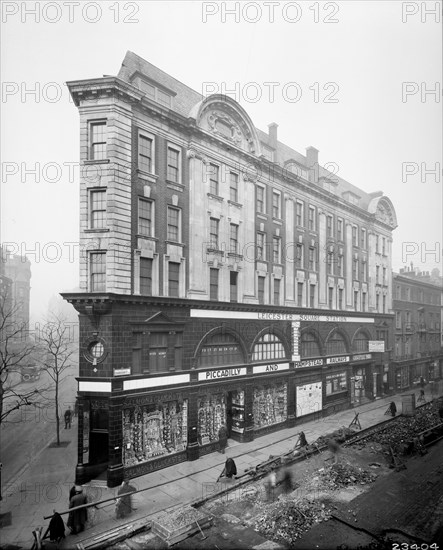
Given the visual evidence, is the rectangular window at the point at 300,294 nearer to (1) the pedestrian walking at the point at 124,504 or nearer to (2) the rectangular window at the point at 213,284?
(2) the rectangular window at the point at 213,284

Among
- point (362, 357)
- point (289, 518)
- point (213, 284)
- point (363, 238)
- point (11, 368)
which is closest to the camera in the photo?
point (289, 518)

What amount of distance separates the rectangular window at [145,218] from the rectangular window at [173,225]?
4.34 feet

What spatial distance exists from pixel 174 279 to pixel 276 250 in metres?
10.6

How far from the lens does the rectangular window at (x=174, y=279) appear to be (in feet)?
69.4

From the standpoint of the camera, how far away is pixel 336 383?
1312 inches

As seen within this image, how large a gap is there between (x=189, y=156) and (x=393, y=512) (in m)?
21.0

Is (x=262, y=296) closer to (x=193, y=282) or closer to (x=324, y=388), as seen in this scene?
(x=193, y=282)

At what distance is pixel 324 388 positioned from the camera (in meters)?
31.4

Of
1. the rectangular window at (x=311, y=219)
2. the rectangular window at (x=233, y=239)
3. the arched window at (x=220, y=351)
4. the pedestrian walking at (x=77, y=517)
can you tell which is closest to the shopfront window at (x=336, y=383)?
the arched window at (x=220, y=351)

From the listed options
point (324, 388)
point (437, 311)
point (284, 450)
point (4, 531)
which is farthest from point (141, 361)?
point (437, 311)

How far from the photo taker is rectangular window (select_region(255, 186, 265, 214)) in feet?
89.6

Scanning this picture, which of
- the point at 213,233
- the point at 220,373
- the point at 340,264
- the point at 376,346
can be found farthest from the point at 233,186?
the point at 376,346

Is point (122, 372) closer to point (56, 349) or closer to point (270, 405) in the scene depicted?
point (270, 405)

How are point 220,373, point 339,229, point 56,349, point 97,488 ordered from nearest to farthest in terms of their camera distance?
point 97,488, point 220,373, point 339,229, point 56,349
